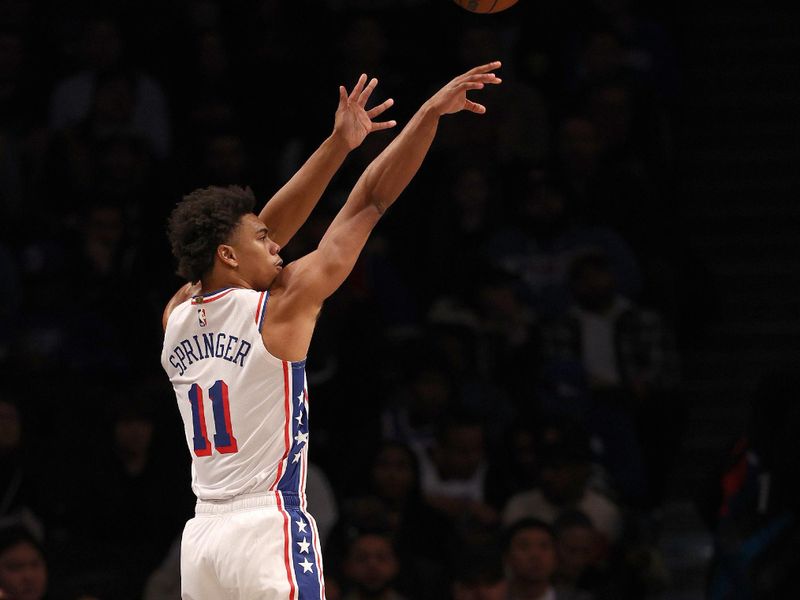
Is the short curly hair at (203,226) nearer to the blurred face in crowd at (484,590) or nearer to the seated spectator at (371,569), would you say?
the seated spectator at (371,569)

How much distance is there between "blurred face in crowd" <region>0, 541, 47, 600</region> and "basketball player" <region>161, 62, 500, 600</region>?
278cm

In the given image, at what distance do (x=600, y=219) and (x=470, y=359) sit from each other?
148 centimetres

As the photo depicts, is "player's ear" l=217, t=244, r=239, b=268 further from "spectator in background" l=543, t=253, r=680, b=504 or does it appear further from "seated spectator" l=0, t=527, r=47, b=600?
"spectator in background" l=543, t=253, r=680, b=504

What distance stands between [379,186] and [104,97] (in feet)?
19.5

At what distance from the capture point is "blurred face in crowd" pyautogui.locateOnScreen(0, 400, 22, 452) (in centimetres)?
898

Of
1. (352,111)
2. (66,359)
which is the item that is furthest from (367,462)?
(352,111)

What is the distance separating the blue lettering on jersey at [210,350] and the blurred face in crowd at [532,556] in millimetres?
3443

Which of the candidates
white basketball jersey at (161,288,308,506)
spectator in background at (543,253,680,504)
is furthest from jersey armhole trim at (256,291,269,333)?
spectator in background at (543,253,680,504)

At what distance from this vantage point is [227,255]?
5.57 m

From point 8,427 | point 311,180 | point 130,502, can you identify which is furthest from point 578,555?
point 311,180

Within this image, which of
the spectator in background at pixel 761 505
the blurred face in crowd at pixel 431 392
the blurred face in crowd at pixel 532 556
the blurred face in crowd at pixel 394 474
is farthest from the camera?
the blurred face in crowd at pixel 431 392

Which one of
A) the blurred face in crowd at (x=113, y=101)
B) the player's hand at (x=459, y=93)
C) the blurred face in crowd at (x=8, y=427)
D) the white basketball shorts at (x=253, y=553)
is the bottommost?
the white basketball shorts at (x=253, y=553)

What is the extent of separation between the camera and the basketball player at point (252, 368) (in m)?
5.43

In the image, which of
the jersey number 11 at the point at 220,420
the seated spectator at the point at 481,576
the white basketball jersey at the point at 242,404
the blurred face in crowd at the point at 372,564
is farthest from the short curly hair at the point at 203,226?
the seated spectator at the point at 481,576
